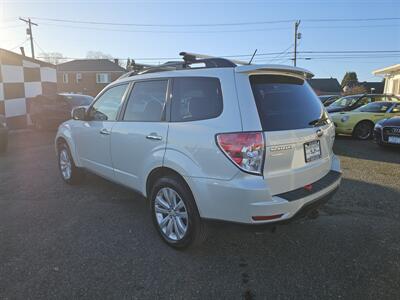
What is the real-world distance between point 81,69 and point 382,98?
36.5 m

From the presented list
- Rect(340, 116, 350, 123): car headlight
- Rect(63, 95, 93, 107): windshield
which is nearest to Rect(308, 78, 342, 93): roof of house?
Rect(340, 116, 350, 123): car headlight

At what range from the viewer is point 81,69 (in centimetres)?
4009

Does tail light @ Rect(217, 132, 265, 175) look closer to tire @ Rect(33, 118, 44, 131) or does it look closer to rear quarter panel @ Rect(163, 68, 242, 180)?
rear quarter panel @ Rect(163, 68, 242, 180)

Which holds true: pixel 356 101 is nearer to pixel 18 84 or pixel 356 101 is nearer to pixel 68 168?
pixel 68 168

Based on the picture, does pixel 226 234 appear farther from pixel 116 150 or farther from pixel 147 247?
Result: pixel 116 150

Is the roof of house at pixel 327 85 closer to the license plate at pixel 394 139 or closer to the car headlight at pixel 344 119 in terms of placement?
the car headlight at pixel 344 119

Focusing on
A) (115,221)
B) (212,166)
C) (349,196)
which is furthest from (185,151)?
(349,196)

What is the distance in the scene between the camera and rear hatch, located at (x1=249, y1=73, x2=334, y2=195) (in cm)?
251

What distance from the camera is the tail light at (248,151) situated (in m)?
2.42

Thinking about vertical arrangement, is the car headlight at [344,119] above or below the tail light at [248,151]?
below

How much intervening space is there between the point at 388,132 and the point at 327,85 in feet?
184

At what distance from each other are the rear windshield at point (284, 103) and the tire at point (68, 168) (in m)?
3.30

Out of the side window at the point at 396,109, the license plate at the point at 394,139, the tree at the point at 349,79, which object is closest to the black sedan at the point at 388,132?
the license plate at the point at 394,139

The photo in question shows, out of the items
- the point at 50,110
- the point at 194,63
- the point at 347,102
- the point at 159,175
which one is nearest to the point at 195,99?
the point at 194,63
